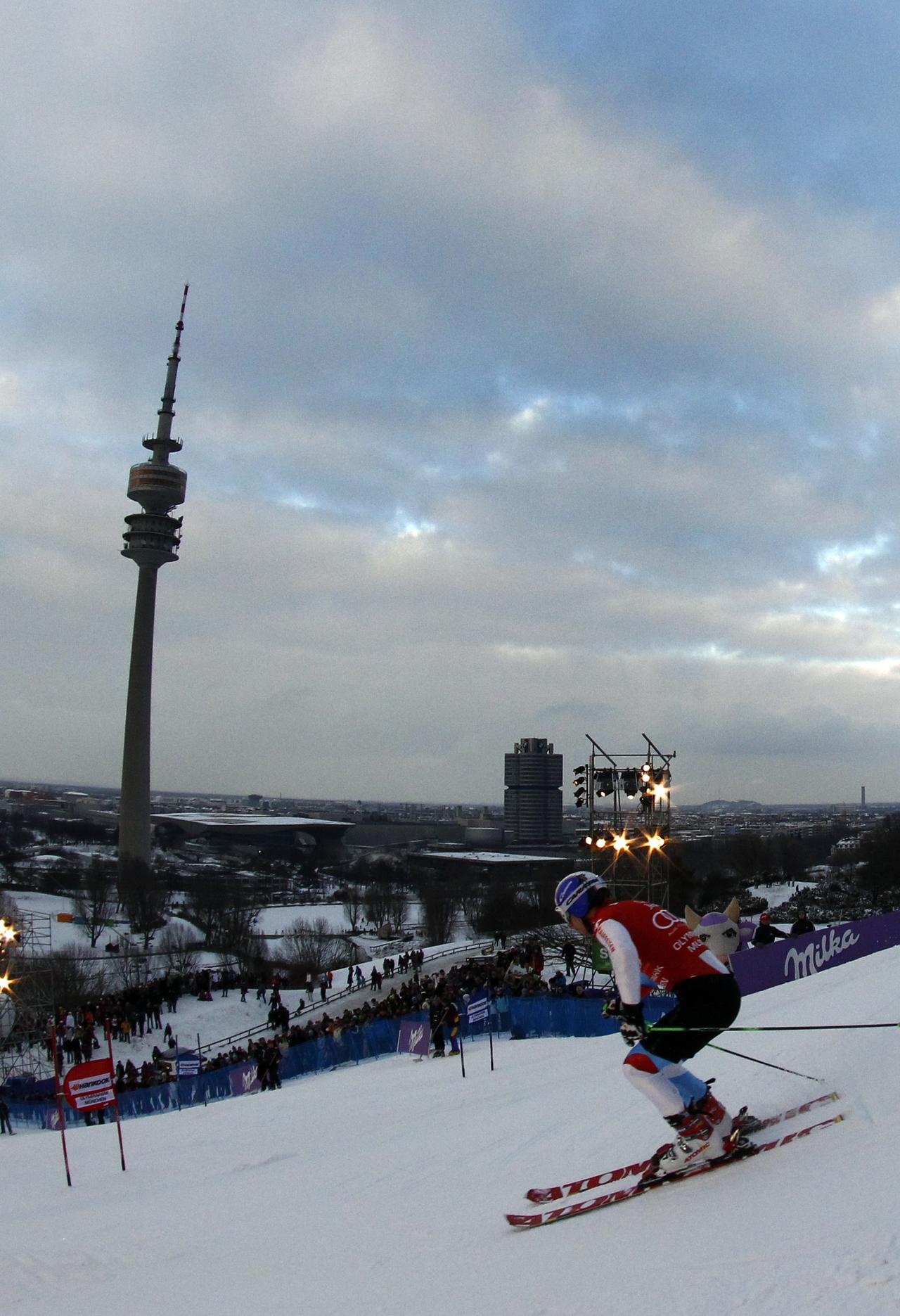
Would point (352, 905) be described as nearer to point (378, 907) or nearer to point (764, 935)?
point (378, 907)

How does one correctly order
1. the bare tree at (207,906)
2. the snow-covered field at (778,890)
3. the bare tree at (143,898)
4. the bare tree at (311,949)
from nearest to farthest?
the bare tree at (311,949)
the snow-covered field at (778,890)
the bare tree at (207,906)
the bare tree at (143,898)

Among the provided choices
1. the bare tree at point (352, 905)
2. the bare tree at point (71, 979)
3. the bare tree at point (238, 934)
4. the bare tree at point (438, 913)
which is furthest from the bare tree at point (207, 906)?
the bare tree at point (438, 913)

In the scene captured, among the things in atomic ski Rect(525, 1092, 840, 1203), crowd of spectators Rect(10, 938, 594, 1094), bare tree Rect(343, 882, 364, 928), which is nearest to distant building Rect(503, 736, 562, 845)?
bare tree Rect(343, 882, 364, 928)

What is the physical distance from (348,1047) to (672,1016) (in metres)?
16.6

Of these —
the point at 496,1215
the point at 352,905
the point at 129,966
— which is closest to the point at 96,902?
the point at 129,966

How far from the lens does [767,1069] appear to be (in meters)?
6.92

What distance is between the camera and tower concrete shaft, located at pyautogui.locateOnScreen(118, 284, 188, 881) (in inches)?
4040

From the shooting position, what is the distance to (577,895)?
5426mm

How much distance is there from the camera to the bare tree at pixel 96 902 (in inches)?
2518

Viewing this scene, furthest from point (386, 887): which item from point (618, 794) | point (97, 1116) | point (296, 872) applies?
point (97, 1116)

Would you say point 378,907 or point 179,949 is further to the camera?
point 378,907

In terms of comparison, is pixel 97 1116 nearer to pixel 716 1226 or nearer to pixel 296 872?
pixel 716 1226

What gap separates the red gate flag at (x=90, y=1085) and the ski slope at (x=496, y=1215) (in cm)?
123

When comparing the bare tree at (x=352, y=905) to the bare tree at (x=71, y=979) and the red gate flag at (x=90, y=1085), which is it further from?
the red gate flag at (x=90, y=1085)
